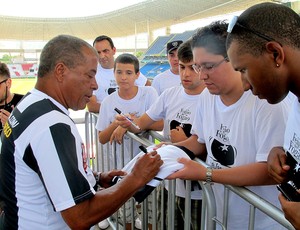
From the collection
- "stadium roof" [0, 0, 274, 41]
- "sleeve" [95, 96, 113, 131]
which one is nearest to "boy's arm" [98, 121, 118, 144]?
"sleeve" [95, 96, 113, 131]

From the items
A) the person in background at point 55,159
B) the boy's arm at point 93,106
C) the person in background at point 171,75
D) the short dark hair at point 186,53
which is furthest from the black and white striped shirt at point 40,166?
the person in background at point 171,75

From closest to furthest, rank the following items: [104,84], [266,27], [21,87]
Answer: [266,27] → [104,84] → [21,87]

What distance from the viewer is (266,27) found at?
1.23 metres

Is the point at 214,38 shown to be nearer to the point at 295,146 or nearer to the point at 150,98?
the point at 295,146

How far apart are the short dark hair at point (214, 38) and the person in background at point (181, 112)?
1.67 feet

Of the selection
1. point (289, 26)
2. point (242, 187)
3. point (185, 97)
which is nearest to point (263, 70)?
point (289, 26)

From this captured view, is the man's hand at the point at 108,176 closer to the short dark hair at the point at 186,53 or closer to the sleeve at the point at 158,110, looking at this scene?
the sleeve at the point at 158,110

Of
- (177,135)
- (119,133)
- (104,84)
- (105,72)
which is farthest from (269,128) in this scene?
(105,72)

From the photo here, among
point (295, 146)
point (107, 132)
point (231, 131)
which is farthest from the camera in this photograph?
point (107, 132)

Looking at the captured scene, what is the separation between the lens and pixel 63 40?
1655 mm

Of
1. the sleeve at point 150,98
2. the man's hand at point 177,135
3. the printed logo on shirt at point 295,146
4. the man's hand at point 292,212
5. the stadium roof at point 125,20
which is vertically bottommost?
the man's hand at point 292,212

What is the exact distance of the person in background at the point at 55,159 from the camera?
140 cm

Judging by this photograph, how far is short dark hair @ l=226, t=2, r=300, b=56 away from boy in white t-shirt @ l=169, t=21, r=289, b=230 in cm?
25

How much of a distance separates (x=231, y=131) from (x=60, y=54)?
1.06 m
